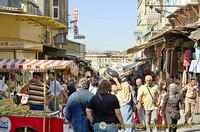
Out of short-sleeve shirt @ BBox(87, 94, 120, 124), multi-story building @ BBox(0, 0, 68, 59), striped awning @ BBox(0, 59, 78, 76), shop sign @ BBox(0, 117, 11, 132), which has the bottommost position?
shop sign @ BBox(0, 117, 11, 132)

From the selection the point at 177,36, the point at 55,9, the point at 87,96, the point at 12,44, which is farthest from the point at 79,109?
the point at 55,9

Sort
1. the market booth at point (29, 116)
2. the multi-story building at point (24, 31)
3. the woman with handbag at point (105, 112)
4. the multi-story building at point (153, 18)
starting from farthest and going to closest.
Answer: the multi-story building at point (153, 18) < the multi-story building at point (24, 31) < the market booth at point (29, 116) < the woman with handbag at point (105, 112)

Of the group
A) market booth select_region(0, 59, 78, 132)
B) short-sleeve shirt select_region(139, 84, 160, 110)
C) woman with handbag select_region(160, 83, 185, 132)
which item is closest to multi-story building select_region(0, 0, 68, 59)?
short-sleeve shirt select_region(139, 84, 160, 110)

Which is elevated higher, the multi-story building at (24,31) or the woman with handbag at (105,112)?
the multi-story building at (24,31)

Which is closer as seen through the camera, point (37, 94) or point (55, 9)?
point (37, 94)

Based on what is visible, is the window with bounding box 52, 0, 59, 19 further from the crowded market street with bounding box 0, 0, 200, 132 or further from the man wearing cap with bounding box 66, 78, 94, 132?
the man wearing cap with bounding box 66, 78, 94, 132

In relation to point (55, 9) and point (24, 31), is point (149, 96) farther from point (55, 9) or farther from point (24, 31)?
point (55, 9)

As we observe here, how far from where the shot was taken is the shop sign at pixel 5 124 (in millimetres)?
7234

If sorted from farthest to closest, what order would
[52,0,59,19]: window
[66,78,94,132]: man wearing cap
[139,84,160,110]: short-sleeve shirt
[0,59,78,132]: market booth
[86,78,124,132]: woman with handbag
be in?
[52,0,59,19]: window, [139,84,160,110]: short-sleeve shirt, [0,59,78,132]: market booth, [66,78,94,132]: man wearing cap, [86,78,124,132]: woman with handbag

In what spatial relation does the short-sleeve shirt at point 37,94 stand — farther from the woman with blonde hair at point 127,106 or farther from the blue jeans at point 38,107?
the woman with blonde hair at point 127,106

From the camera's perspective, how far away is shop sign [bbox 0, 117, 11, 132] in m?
7.23

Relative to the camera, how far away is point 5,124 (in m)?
7.27

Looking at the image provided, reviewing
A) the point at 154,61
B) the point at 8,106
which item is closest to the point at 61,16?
the point at 154,61

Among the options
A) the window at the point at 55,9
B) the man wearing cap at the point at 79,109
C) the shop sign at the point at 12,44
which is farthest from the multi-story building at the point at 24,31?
the man wearing cap at the point at 79,109
